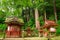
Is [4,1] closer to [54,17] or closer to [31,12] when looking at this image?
[54,17]

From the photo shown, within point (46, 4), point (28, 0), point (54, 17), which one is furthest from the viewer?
point (54, 17)

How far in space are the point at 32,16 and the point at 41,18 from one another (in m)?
5.06

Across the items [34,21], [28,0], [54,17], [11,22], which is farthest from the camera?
[34,21]

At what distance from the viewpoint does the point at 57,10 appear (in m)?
28.7

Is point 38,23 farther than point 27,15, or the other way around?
point 27,15

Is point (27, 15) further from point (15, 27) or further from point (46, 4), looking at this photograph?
point (15, 27)

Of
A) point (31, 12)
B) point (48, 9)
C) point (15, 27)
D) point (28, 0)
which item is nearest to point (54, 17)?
point (48, 9)

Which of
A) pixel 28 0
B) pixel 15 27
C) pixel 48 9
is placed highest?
pixel 48 9

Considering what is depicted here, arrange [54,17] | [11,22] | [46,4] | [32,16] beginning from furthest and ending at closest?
[32,16], [54,17], [46,4], [11,22]

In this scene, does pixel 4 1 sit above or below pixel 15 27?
above

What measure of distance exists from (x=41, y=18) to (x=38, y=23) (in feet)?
3.09

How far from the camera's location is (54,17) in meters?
27.3

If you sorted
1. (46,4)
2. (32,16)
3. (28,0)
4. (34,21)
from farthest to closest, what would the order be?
1. (32,16)
2. (34,21)
3. (46,4)
4. (28,0)

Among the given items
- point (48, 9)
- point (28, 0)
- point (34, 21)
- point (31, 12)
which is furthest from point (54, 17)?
point (28, 0)
